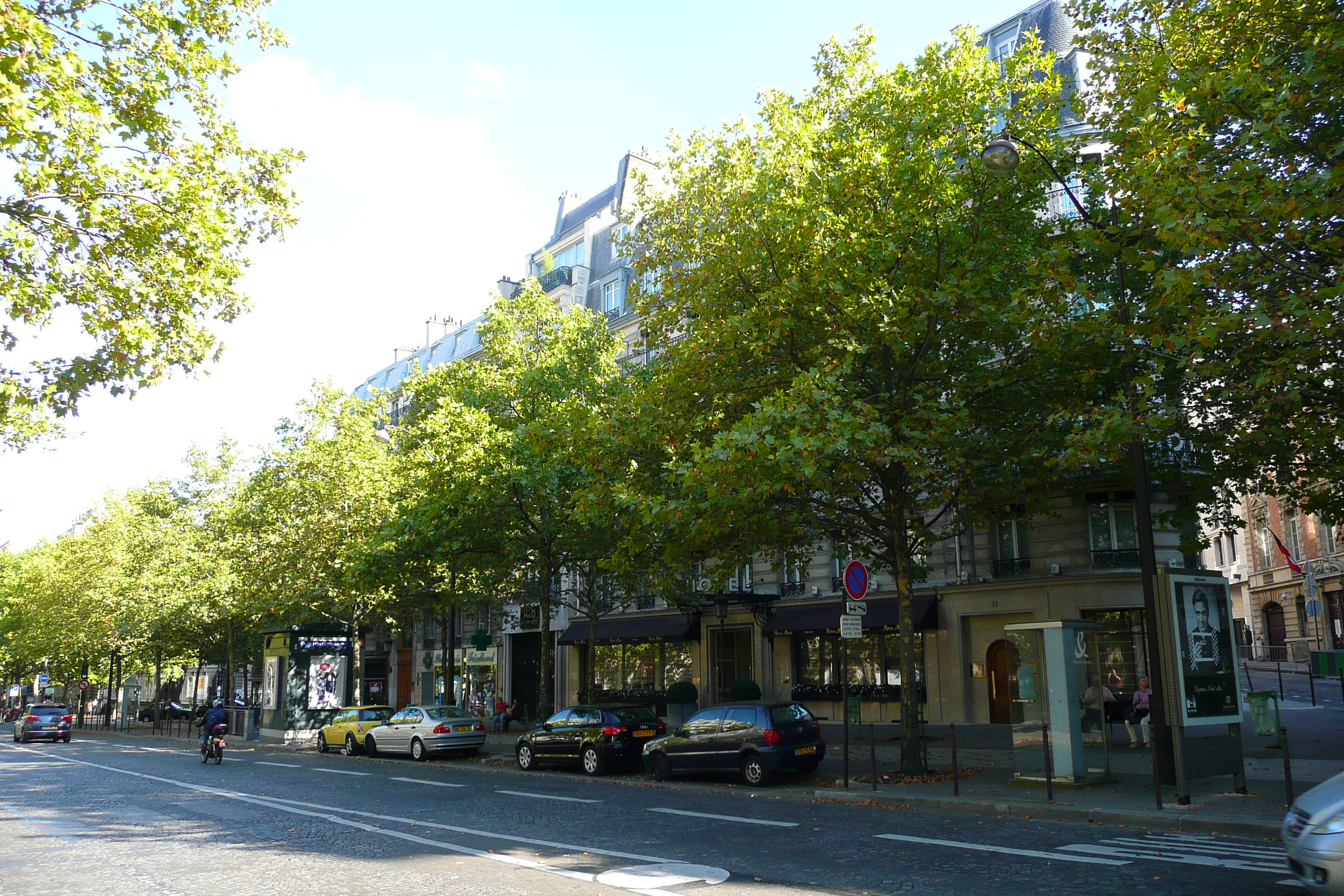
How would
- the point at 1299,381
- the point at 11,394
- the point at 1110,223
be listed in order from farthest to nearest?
the point at 1110,223 → the point at 11,394 → the point at 1299,381

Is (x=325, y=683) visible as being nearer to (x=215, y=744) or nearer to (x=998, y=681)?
(x=215, y=744)

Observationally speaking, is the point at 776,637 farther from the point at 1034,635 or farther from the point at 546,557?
the point at 1034,635

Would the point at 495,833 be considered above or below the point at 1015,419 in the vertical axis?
below

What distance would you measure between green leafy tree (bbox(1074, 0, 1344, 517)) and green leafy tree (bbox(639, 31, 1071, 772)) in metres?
1.72

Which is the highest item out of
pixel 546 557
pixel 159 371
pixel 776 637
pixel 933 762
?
pixel 159 371

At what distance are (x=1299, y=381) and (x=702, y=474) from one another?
7647mm

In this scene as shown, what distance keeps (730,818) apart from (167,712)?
149 feet

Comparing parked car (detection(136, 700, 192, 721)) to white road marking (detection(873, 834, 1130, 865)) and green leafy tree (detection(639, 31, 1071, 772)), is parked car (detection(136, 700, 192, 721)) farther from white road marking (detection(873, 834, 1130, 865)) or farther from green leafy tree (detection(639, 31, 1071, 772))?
white road marking (detection(873, 834, 1130, 865))

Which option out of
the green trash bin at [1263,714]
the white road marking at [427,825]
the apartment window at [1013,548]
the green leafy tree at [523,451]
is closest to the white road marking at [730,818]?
the white road marking at [427,825]

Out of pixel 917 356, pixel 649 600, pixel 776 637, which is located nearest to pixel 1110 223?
pixel 917 356

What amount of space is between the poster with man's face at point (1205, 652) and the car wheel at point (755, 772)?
6.79m

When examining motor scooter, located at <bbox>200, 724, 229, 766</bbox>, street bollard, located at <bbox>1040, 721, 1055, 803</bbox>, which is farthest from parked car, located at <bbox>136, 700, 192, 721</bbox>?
street bollard, located at <bbox>1040, 721, 1055, 803</bbox>

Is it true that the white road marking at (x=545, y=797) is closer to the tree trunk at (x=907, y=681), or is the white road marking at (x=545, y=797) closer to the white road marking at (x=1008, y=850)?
the tree trunk at (x=907, y=681)

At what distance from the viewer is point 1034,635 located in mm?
14836
